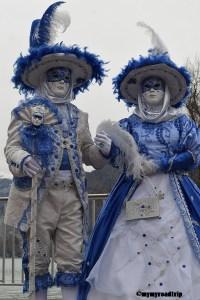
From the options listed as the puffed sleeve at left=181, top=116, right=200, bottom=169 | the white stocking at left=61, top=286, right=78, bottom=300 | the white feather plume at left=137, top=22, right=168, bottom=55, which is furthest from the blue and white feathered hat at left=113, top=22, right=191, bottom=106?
the white stocking at left=61, top=286, right=78, bottom=300

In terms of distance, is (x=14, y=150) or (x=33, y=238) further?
(x=14, y=150)

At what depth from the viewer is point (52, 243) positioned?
315 cm

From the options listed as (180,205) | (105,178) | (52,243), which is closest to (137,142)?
(180,205)

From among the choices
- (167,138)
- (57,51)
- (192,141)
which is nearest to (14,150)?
(57,51)

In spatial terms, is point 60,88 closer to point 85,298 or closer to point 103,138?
point 103,138

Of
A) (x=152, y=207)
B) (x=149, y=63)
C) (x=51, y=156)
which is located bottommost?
(x=152, y=207)

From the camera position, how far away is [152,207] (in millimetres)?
3070

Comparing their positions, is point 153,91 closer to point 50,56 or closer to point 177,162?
point 177,162

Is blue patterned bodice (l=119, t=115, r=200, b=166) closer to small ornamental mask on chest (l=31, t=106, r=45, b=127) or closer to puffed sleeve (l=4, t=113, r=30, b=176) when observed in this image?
small ornamental mask on chest (l=31, t=106, r=45, b=127)

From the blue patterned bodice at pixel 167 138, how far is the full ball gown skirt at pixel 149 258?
14 cm

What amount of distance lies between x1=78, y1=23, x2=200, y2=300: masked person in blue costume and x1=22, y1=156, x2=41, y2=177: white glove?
0.43 meters

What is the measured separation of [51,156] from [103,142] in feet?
0.90

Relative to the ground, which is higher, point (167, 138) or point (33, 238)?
point (167, 138)

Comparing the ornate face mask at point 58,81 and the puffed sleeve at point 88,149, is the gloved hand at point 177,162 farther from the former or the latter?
the ornate face mask at point 58,81
